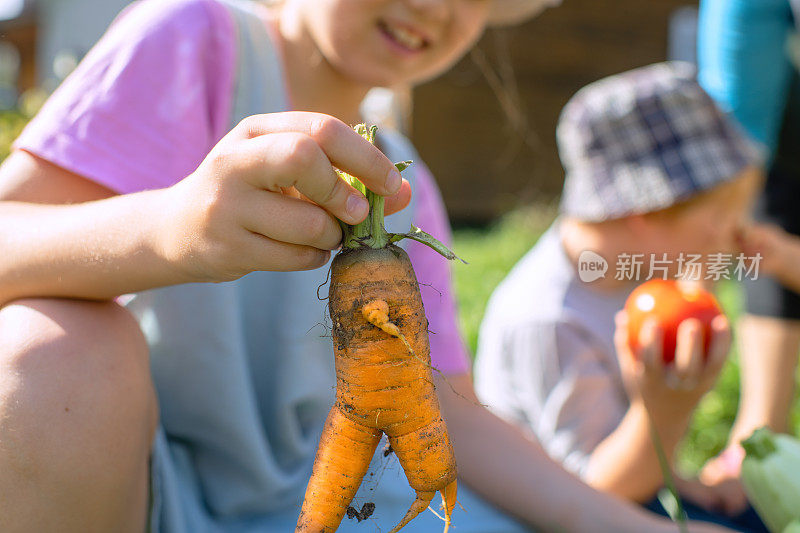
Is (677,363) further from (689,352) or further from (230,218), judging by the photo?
(230,218)

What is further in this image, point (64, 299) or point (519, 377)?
point (519, 377)

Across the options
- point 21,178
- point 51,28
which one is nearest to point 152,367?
point 21,178

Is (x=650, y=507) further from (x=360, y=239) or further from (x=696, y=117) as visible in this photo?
(x=360, y=239)

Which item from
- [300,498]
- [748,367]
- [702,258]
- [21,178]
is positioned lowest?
[748,367]

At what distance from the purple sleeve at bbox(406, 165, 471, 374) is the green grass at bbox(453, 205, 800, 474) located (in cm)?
148

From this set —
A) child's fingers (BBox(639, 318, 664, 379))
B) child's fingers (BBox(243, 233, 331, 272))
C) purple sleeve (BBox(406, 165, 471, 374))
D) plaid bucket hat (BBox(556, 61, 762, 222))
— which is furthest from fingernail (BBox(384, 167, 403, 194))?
plaid bucket hat (BBox(556, 61, 762, 222))

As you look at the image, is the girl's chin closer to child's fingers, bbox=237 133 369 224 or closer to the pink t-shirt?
the pink t-shirt

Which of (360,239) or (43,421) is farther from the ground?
(360,239)

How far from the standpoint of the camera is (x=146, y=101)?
4.00 feet

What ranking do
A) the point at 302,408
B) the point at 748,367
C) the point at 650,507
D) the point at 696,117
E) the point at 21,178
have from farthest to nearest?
the point at 748,367
the point at 696,117
the point at 650,507
the point at 302,408
the point at 21,178

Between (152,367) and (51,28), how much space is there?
887 centimetres

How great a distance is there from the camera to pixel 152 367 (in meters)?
1.31

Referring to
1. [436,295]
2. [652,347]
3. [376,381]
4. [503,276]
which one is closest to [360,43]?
[436,295]

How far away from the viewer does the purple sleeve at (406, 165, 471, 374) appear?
162cm
